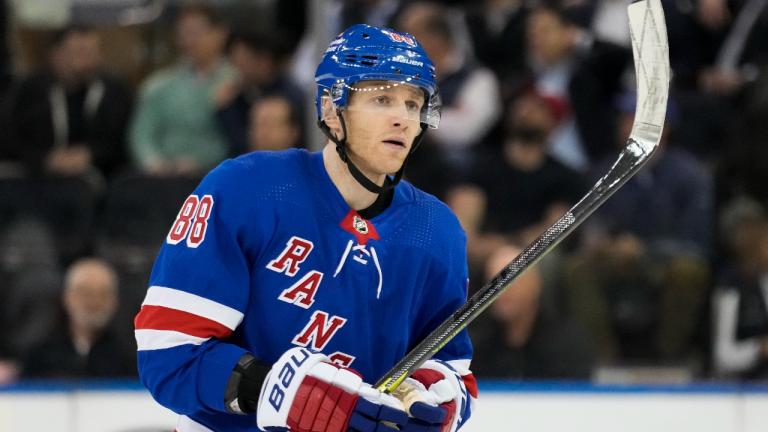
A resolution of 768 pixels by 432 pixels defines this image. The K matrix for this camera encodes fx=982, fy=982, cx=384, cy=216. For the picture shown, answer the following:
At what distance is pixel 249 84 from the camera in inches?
177

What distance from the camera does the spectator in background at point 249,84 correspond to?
4367mm

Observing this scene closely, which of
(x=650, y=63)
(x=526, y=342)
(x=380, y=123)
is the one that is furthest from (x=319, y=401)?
(x=526, y=342)

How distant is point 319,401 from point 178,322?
0.94 feet

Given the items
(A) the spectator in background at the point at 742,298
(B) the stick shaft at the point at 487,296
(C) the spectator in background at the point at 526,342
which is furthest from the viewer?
(A) the spectator in background at the point at 742,298

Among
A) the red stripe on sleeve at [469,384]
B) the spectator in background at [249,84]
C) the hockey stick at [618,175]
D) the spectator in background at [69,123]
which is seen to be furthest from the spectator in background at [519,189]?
the hockey stick at [618,175]

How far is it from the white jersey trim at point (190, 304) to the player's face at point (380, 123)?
39 cm

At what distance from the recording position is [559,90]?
14.9ft

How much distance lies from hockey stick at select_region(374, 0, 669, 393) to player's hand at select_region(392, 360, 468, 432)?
0.15 feet

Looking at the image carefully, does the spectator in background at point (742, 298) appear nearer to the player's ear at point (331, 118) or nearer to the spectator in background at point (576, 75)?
the spectator in background at point (576, 75)

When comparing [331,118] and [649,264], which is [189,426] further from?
[649,264]

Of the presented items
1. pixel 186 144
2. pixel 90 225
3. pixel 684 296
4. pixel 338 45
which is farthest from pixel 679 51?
pixel 338 45

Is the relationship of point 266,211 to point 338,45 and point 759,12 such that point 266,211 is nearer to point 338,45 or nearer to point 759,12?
point 338,45

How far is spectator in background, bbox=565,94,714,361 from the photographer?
3.89m

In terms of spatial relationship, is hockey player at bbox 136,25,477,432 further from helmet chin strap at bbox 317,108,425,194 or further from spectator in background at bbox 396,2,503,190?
spectator in background at bbox 396,2,503,190
